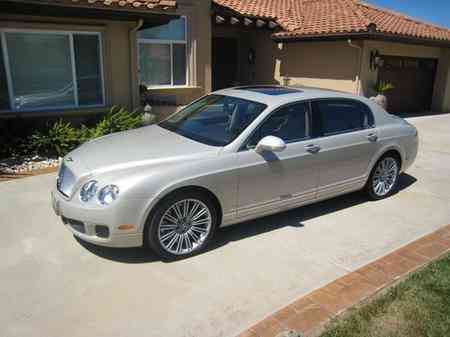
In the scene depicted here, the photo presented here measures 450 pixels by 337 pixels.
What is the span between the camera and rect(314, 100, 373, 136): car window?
5.07 meters

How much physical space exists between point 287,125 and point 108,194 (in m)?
2.21

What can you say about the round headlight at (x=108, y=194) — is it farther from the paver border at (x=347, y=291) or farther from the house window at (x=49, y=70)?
the house window at (x=49, y=70)

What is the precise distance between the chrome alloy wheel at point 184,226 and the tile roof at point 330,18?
10.2 meters

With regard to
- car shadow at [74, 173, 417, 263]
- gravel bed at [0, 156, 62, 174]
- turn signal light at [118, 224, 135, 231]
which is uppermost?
turn signal light at [118, 224, 135, 231]

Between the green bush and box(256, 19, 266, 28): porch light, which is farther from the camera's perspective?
box(256, 19, 266, 28): porch light

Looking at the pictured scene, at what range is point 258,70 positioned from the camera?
16.3 meters

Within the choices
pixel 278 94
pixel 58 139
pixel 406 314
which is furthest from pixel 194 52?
pixel 406 314

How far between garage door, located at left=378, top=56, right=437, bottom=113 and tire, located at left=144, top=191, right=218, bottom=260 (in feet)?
39.6

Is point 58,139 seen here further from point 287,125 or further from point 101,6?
point 287,125

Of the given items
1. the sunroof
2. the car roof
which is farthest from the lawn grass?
the sunroof

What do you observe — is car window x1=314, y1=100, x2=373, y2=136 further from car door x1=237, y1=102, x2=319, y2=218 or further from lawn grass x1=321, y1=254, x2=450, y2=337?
lawn grass x1=321, y1=254, x2=450, y2=337

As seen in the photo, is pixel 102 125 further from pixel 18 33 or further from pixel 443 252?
pixel 443 252

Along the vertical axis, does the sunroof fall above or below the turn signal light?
above

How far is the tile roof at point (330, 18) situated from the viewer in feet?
43.1
